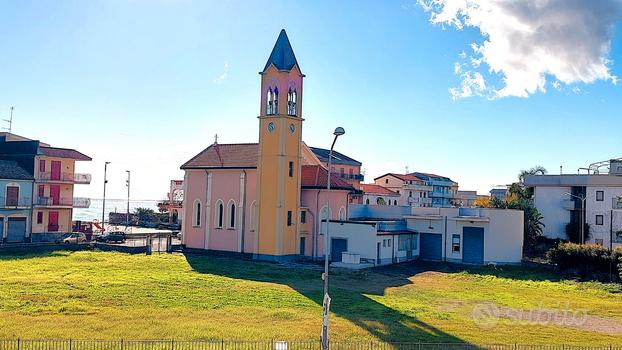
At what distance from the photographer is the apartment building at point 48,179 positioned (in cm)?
5806

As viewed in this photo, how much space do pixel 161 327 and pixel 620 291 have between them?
2953cm

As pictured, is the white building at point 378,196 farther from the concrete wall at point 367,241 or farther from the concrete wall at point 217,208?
the concrete wall at point 367,241

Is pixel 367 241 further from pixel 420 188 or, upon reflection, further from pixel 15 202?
pixel 420 188

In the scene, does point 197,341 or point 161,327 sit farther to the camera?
point 161,327

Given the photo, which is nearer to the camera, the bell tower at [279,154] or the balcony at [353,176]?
the bell tower at [279,154]

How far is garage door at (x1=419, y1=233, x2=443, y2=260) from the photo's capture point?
53.6 metres

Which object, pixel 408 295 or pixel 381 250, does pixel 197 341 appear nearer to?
pixel 408 295

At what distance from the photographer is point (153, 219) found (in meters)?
96.4

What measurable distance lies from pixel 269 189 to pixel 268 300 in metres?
18.8

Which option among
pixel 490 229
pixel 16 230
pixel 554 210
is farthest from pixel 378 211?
pixel 16 230

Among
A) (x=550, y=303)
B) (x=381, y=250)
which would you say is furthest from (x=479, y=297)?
(x=381, y=250)

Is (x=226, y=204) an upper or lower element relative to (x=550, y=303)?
upper

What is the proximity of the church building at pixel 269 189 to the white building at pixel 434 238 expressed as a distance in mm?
3764

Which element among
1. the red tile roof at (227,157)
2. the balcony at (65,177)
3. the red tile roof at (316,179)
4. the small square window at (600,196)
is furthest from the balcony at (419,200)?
the balcony at (65,177)
